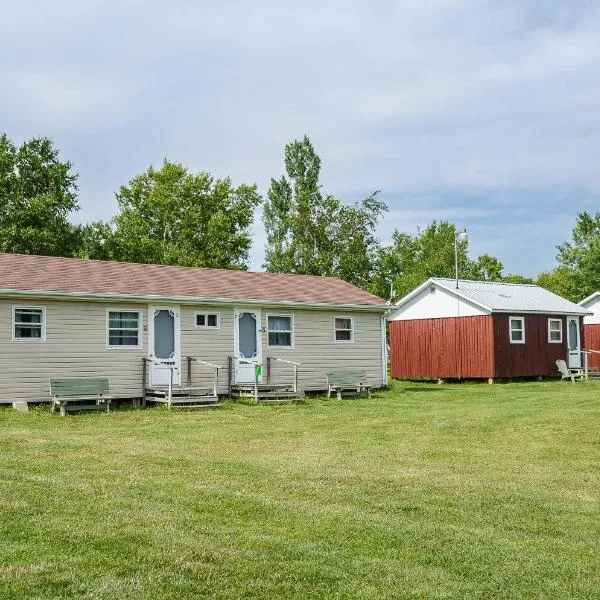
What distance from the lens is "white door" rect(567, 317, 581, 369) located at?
1321 inches

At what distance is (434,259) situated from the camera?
7425 cm

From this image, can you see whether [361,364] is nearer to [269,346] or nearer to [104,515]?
[269,346]

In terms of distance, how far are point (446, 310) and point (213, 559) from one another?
26822 mm

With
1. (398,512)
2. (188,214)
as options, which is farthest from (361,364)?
(188,214)

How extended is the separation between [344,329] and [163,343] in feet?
20.5

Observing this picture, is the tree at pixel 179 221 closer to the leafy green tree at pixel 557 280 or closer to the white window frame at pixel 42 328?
the leafy green tree at pixel 557 280

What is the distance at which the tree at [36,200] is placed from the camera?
43406 millimetres

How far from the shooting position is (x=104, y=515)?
7.53 meters

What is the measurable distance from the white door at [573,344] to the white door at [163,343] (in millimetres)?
18302

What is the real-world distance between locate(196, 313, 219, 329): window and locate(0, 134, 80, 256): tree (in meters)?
23.2

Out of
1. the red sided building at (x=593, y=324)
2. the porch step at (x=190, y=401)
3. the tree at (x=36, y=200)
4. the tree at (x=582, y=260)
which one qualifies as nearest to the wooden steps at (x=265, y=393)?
the porch step at (x=190, y=401)

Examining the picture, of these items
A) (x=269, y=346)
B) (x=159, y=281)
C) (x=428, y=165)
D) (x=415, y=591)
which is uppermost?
(x=428, y=165)

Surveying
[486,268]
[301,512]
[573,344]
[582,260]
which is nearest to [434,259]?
[486,268]

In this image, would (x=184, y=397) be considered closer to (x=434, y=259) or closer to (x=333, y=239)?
(x=333, y=239)
